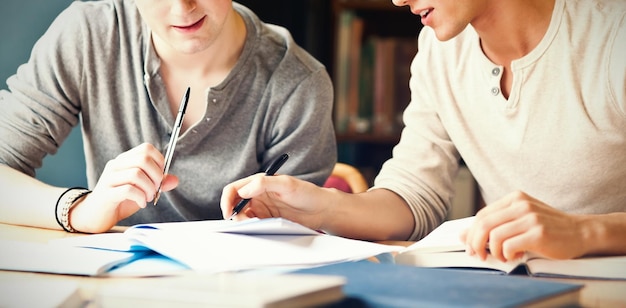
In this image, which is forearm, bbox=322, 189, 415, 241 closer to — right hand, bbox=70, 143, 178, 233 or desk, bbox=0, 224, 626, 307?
right hand, bbox=70, 143, 178, 233

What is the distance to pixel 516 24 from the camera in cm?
140

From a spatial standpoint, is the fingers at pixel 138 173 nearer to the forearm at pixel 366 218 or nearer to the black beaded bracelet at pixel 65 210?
the black beaded bracelet at pixel 65 210

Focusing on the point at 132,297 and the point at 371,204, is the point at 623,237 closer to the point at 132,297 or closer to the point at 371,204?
the point at 371,204

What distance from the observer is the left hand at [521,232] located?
3.08ft

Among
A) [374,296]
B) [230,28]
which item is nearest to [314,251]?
[374,296]

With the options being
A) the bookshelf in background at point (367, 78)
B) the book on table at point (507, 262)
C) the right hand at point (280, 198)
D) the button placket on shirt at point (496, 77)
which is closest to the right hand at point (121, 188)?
the right hand at point (280, 198)

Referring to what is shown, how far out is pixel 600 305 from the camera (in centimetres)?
77

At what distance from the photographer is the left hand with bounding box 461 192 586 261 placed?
0.94m

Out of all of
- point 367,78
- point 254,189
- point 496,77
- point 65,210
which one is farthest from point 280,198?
point 367,78

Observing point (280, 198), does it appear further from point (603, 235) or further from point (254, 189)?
point (603, 235)

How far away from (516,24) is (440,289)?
796 millimetres

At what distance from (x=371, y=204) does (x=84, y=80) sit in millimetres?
650

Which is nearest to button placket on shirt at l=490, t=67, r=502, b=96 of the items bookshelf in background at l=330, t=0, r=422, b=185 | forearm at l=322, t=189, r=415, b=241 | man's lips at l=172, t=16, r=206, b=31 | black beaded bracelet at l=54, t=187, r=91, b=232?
forearm at l=322, t=189, r=415, b=241

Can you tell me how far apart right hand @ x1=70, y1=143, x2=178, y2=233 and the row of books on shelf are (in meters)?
1.75
